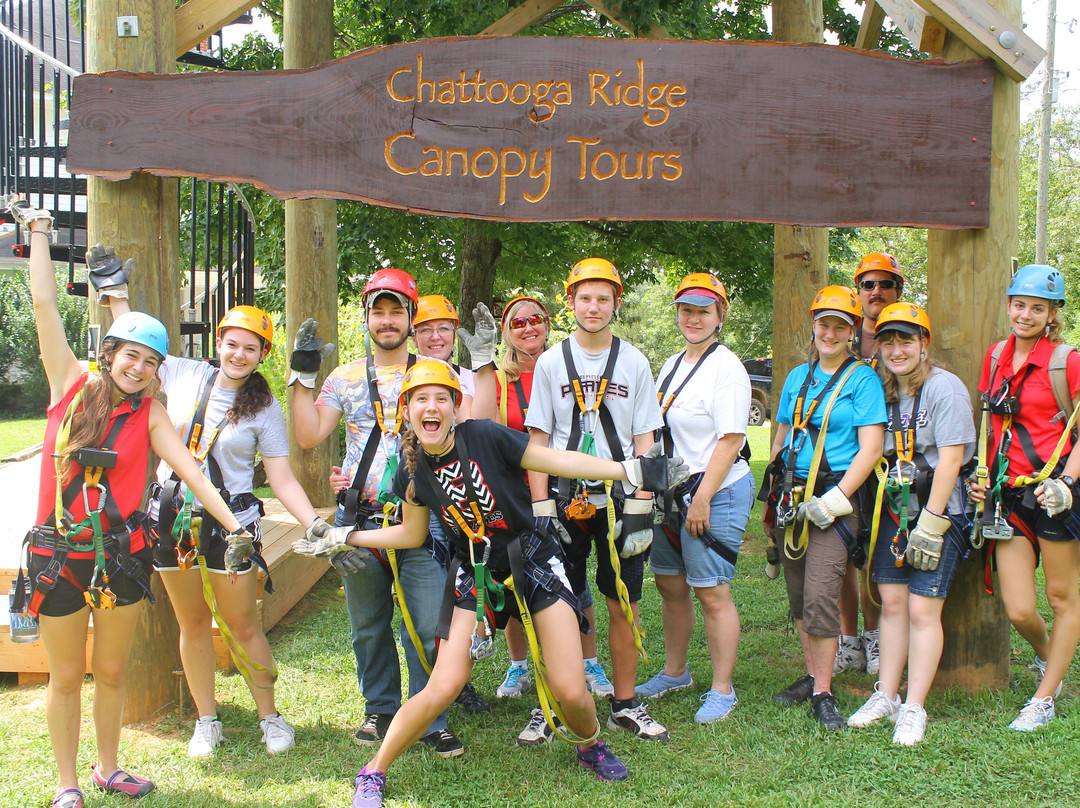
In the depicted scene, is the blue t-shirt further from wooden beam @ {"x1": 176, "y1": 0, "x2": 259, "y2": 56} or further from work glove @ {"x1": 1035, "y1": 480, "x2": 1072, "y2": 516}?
wooden beam @ {"x1": 176, "y1": 0, "x2": 259, "y2": 56}

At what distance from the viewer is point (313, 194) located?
4.09m

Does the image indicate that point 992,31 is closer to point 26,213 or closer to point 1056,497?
point 1056,497

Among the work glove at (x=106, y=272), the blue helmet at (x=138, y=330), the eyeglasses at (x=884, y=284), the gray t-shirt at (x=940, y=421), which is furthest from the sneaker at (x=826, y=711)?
the work glove at (x=106, y=272)

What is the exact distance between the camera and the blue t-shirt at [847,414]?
3.92 metres

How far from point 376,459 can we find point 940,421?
2.53 m

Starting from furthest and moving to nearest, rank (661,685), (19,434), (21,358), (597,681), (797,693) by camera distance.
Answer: (21,358)
(19,434)
(597,681)
(661,685)
(797,693)

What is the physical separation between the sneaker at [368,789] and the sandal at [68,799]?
3.51ft

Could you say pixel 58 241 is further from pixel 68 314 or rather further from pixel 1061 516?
pixel 68 314

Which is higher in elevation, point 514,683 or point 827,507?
point 827,507

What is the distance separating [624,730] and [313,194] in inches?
115

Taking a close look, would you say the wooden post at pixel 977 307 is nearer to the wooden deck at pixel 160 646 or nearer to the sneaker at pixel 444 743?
the sneaker at pixel 444 743

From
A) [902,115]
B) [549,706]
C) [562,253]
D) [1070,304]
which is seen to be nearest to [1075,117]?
[1070,304]

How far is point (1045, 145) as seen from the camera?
2112 cm

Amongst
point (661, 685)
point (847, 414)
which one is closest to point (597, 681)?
point (661, 685)
